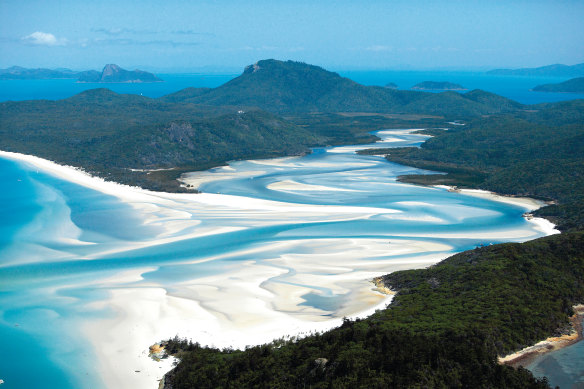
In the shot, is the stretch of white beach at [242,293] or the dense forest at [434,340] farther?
the stretch of white beach at [242,293]

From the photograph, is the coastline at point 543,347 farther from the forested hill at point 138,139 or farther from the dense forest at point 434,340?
the forested hill at point 138,139

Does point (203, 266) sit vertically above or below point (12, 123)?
below

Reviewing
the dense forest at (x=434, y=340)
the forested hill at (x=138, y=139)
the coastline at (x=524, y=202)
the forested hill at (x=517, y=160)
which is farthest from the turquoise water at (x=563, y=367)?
the forested hill at (x=138, y=139)

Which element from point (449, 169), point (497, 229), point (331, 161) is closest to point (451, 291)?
point (497, 229)

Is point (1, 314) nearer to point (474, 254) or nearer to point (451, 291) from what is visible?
point (451, 291)

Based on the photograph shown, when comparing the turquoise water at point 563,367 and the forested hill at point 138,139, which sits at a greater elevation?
the forested hill at point 138,139

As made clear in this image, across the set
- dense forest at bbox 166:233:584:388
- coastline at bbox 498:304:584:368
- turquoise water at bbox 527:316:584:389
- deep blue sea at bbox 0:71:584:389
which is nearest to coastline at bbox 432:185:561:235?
deep blue sea at bbox 0:71:584:389
